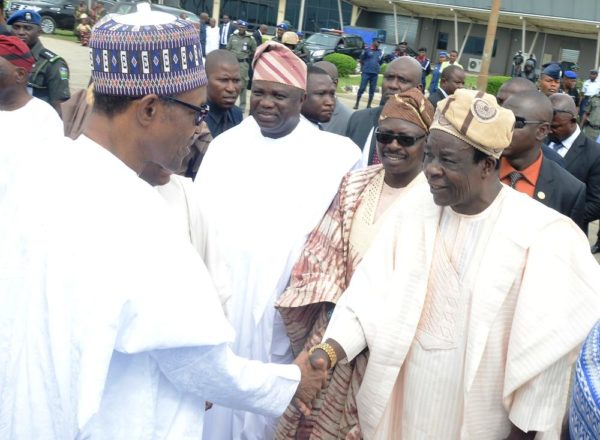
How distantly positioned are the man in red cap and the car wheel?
2538cm

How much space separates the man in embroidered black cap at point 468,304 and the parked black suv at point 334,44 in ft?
79.8

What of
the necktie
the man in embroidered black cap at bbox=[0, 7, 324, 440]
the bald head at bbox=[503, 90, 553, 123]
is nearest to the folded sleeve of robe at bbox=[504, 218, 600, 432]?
the man in embroidered black cap at bbox=[0, 7, 324, 440]

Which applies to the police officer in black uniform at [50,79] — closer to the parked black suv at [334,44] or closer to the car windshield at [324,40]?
the parked black suv at [334,44]

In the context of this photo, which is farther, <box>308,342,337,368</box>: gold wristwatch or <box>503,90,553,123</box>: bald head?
<box>503,90,553,123</box>: bald head

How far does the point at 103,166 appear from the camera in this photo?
193 centimetres

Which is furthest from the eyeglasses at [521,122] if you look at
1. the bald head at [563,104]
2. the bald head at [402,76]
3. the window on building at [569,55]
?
the window on building at [569,55]

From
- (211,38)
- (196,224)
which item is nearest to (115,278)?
(196,224)

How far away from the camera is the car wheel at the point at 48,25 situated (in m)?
28.5

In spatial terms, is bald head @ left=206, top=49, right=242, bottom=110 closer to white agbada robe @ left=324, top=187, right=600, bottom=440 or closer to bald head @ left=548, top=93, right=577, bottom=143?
white agbada robe @ left=324, top=187, right=600, bottom=440

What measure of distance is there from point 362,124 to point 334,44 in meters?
23.4

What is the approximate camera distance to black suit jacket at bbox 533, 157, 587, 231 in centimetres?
392

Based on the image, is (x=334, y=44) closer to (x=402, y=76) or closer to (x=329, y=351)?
(x=402, y=76)

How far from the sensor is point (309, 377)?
2730 mm

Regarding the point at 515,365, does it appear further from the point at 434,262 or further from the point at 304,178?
the point at 304,178
